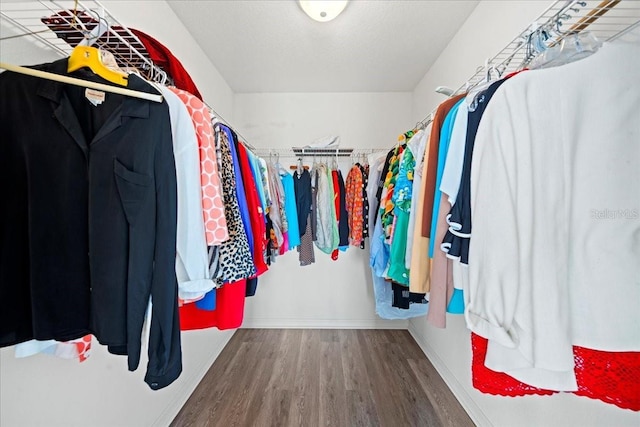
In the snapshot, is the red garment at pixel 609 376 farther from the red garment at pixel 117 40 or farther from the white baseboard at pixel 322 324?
the white baseboard at pixel 322 324

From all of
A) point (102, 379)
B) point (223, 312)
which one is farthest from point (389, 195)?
point (102, 379)

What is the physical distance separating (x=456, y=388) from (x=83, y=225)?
2.28 meters

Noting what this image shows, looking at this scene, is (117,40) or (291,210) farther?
(291,210)

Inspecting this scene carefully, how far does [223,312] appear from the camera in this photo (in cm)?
95

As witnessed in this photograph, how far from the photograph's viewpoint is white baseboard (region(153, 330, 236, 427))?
152 centimetres

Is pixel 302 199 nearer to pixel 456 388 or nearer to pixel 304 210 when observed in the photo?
pixel 304 210

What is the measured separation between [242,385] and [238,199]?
1597 millimetres

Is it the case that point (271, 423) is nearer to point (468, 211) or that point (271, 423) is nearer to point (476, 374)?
point (476, 374)

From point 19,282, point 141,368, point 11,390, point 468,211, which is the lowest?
point 141,368

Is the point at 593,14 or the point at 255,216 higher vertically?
the point at 593,14

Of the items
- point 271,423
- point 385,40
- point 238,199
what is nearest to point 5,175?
point 238,199

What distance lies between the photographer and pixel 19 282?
1.98 feet

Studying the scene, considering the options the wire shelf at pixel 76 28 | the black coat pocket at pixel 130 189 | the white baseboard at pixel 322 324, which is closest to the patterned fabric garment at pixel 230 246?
the black coat pocket at pixel 130 189

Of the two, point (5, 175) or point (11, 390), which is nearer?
point (5, 175)
